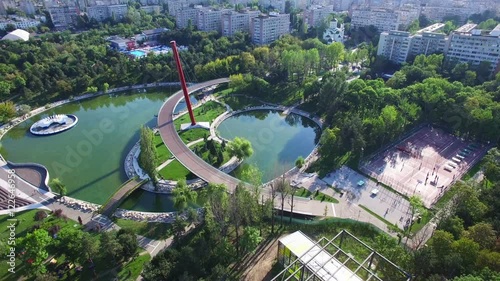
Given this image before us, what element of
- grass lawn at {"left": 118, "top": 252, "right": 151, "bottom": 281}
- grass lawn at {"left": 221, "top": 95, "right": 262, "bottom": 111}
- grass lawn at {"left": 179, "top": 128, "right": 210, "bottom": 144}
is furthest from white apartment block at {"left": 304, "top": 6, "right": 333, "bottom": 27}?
grass lawn at {"left": 118, "top": 252, "right": 151, "bottom": 281}

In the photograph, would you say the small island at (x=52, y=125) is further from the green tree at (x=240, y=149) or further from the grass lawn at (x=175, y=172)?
the green tree at (x=240, y=149)

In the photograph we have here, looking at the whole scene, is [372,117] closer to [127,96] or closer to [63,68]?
[127,96]

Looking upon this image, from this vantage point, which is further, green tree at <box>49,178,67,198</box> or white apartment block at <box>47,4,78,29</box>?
white apartment block at <box>47,4,78,29</box>

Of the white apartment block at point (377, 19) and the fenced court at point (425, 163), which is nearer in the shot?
the fenced court at point (425, 163)

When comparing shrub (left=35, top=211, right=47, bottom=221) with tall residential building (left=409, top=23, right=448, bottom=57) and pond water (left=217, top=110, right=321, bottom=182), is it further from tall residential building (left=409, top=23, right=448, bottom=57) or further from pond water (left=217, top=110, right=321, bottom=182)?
tall residential building (left=409, top=23, right=448, bottom=57)

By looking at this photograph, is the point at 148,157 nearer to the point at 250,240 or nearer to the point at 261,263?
the point at 250,240

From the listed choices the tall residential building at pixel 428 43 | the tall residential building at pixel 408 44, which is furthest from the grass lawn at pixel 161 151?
the tall residential building at pixel 428 43

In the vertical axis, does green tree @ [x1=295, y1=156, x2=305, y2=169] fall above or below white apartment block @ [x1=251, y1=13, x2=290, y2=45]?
below
